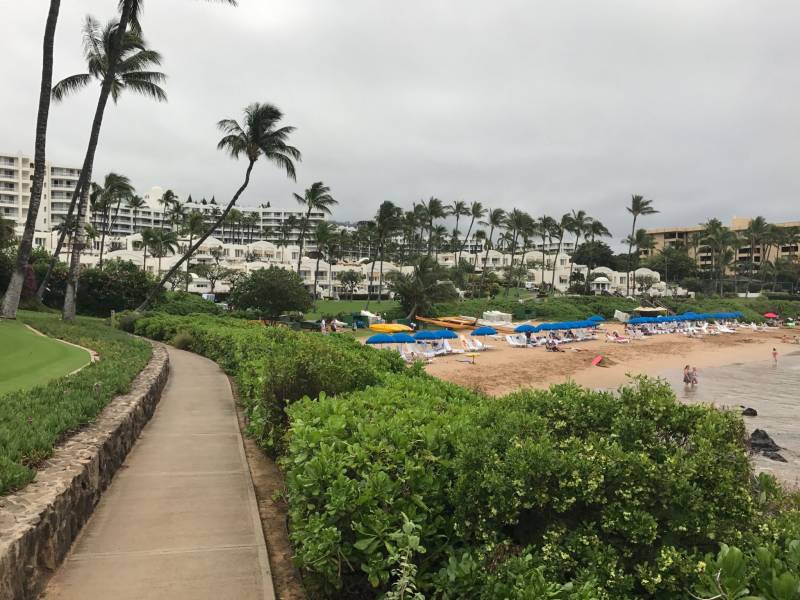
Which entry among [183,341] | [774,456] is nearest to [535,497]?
[774,456]

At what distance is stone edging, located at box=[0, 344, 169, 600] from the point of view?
363 centimetres

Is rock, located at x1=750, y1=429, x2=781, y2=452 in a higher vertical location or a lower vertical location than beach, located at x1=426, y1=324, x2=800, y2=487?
higher

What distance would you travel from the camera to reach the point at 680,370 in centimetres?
3052

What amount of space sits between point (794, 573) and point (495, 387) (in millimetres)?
21812

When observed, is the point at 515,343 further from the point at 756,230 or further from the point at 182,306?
the point at 756,230

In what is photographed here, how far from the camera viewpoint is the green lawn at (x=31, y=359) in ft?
29.4

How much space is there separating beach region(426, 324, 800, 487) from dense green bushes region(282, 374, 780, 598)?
1010cm

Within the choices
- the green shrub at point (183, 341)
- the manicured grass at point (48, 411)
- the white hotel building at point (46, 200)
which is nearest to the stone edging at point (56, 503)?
the manicured grass at point (48, 411)

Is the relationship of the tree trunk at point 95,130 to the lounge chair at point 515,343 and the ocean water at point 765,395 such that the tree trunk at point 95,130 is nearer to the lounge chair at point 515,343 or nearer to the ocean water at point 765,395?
the ocean water at point 765,395

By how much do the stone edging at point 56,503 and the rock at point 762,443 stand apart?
45.7 ft

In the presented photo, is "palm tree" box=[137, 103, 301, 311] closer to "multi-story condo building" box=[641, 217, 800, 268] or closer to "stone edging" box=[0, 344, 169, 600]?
"stone edging" box=[0, 344, 169, 600]

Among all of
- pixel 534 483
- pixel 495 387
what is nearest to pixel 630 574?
pixel 534 483

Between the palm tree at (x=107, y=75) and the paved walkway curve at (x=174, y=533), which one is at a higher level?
the palm tree at (x=107, y=75)

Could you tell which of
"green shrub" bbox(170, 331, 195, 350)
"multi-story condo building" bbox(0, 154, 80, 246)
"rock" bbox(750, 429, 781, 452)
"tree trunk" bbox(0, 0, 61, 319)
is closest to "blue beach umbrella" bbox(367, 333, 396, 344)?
"green shrub" bbox(170, 331, 195, 350)
